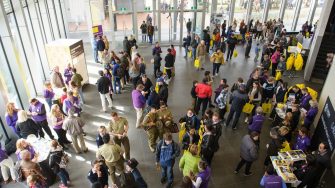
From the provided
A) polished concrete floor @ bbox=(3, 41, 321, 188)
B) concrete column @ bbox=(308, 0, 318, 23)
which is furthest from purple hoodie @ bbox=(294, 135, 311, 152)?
concrete column @ bbox=(308, 0, 318, 23)

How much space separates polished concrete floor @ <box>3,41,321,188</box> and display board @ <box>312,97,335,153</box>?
1.32m

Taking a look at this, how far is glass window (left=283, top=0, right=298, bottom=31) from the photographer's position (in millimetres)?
18594

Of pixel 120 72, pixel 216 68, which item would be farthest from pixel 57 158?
pixel 216 68

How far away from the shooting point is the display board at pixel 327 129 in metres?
6.21

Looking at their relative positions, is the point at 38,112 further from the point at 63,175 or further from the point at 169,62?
the point at 169,62

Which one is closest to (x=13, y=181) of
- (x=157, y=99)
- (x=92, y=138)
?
(x=92, y=138)

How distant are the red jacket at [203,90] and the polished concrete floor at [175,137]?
119 cm

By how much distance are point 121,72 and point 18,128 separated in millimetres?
3989

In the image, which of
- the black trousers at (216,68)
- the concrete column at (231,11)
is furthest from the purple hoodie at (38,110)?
the concrete column at (231,11)

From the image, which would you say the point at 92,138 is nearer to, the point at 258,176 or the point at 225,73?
the point at 258,176

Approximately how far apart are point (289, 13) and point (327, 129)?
15.3 meters

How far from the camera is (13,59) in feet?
24.4

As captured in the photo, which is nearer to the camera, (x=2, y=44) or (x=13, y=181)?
(x=13, y=181)

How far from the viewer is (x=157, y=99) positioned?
742 centimetres
